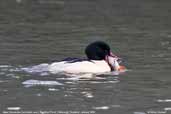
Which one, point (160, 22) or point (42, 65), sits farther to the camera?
point (160, 22)

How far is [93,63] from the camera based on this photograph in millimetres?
18219

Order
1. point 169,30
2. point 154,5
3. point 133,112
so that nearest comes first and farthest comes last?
point 133,112, point 169,30, point 154,5

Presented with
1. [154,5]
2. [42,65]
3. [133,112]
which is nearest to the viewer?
[133,112]

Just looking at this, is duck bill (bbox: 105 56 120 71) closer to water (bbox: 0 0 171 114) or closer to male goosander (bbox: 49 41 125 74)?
male goosander (bbox: 49 41 125 74)

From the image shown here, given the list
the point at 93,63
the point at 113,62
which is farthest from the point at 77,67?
the point at 113,62

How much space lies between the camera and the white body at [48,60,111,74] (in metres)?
17.7

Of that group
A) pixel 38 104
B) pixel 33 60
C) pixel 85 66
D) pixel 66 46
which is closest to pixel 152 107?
pixel 38 104

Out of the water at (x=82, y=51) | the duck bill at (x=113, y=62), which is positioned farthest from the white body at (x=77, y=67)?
the water at (x=82, y=51)

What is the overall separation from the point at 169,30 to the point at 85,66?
8.41 m

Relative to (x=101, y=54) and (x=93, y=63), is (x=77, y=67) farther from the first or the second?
(x=101, y=54)

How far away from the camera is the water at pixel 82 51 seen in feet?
45.9

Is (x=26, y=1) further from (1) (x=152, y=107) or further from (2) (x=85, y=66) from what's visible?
(1) (x=152, y=107)

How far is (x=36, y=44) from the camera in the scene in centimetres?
2159

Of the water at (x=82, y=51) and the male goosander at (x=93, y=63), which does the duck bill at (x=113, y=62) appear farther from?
the water at (x=82, y=51)
